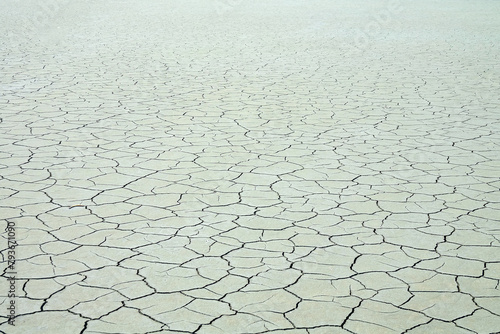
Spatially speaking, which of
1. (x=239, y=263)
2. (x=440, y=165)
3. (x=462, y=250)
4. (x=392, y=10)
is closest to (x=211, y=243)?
(x=239, y=263)

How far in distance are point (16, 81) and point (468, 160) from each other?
4.62m

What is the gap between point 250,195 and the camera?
3.69 meters

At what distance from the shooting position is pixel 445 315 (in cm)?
244

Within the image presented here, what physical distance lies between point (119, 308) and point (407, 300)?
1.11 m

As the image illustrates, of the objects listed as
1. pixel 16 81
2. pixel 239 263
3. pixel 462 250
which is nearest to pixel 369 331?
pixel 239 263

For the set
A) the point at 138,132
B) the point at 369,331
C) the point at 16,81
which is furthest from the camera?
the point at 16,81

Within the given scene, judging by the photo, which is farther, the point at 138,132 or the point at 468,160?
the point at 138,132

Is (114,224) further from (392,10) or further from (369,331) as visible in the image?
(392,10)

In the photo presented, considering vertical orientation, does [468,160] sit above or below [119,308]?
below

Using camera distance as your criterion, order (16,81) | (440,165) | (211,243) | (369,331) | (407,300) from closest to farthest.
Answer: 1. (369,331)
2. (407,300)
3. (211,243)
4. (440,165)
5. (16,81)

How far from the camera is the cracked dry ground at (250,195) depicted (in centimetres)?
249

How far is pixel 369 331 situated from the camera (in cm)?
232

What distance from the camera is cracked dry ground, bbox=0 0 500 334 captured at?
249 cm

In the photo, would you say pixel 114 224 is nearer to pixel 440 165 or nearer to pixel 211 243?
pixel 211 243
